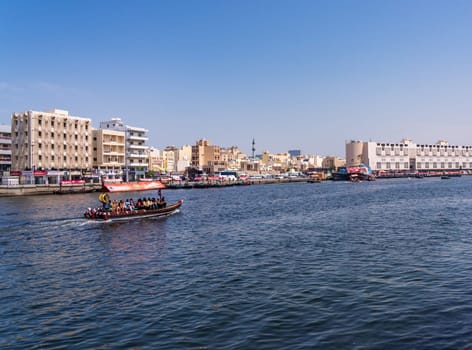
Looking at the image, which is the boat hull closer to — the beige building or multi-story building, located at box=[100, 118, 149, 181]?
the beige building

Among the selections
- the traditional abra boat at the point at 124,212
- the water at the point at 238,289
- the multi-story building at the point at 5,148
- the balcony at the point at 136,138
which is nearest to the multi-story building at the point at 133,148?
the balcony at the point at 136,138

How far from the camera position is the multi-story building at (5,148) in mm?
107500

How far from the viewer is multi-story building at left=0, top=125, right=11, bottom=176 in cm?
10750

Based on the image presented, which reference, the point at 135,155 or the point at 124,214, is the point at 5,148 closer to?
the point at 135,155

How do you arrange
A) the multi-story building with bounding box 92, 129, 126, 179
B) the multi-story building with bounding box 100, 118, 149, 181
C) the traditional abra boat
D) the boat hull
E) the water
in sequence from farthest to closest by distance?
the multi-story building with bounding box 100, 118, 149, 181
the multi-story building with bounding box 92, 129, 126, 179
the traditional abra boat
the boat hull
the water

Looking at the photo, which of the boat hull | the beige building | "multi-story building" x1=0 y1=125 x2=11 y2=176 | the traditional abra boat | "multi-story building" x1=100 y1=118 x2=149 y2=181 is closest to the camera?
the boat hull

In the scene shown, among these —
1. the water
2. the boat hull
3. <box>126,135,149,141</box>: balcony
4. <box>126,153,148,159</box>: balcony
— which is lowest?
the water

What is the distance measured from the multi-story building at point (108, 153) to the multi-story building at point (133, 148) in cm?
317

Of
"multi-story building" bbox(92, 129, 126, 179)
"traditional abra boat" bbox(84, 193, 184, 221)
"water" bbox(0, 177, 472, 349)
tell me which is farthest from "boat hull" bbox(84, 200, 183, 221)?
"multi-story building" bbox(92, 129, 126, 179)

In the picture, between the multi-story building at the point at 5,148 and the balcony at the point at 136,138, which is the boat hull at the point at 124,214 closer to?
the multi-story building at the point at 5,148

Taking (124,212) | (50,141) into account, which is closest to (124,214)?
(124,212)

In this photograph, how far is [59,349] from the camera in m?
15.0

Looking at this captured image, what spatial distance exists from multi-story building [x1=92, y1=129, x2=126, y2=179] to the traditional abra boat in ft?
229

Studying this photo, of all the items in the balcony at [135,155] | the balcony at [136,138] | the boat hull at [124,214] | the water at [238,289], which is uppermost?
the balcony at [136,138]
